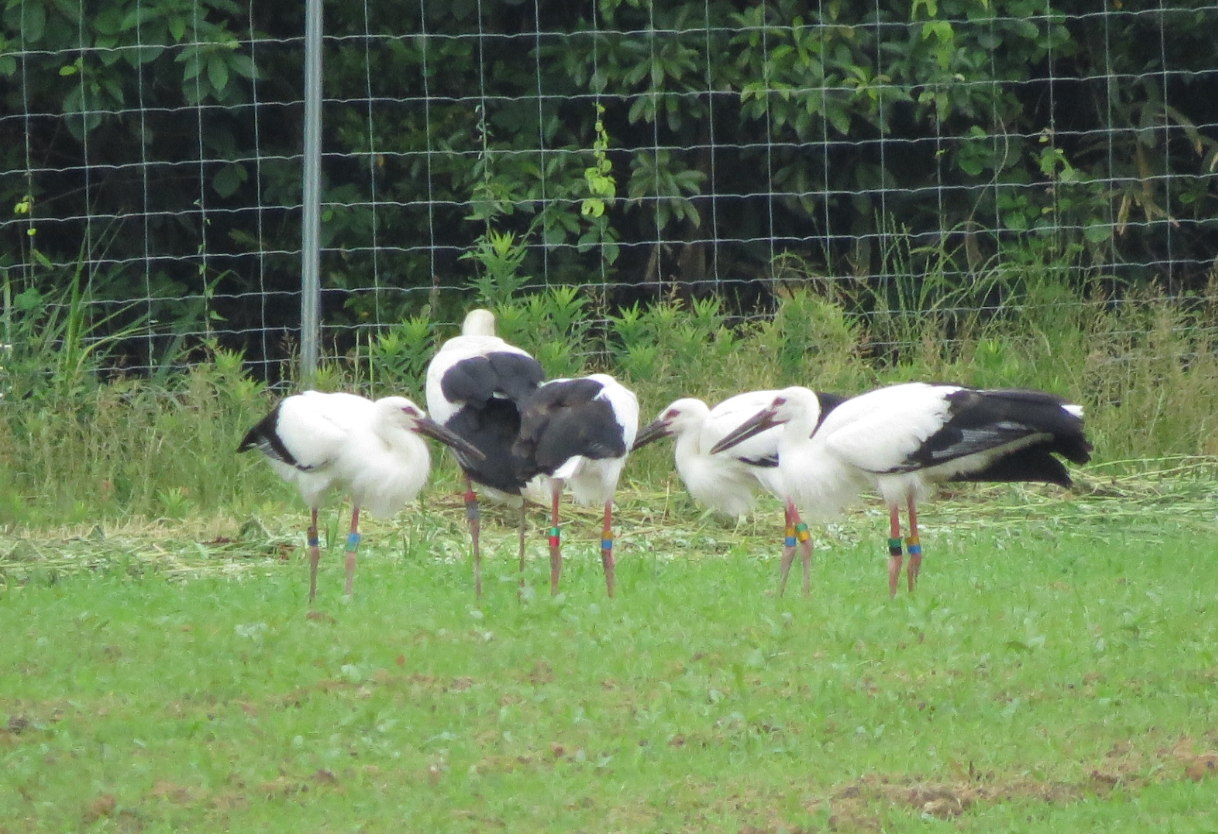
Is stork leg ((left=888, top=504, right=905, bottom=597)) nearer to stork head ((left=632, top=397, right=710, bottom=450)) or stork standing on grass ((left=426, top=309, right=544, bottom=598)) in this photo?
stork head ((left=632, top=397, right=710, bottom=450))

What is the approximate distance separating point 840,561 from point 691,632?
199cm

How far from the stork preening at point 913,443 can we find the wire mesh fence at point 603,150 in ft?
11.7

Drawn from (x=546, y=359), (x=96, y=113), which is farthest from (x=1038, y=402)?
(x=96, y=113)

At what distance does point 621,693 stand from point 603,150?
20.7 ft

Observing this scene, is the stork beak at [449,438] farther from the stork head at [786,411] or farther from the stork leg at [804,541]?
the stork leg at [804,541]

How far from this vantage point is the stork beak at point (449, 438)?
25.2ft

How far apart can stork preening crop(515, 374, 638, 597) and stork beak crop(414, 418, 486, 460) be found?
0.77 feet

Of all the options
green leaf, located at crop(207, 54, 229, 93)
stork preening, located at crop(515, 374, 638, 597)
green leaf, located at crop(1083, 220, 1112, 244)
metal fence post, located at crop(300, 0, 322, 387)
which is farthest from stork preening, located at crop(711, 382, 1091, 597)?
green leaf, located at crop(207, 54, 229, 93)

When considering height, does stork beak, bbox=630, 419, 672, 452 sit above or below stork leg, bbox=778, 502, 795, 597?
above

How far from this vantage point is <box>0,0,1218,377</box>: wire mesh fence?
38.7 feet

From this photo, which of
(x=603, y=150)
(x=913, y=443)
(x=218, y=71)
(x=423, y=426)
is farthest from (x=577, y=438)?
(x=218, y=71)

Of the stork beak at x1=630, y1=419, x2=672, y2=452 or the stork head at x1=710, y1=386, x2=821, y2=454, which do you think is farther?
the stork beak at x1=630, y1=419, x2=672, y2=452

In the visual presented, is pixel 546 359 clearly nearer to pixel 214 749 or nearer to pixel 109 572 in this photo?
pixel 109 572

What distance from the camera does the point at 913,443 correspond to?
7477 millimetres
